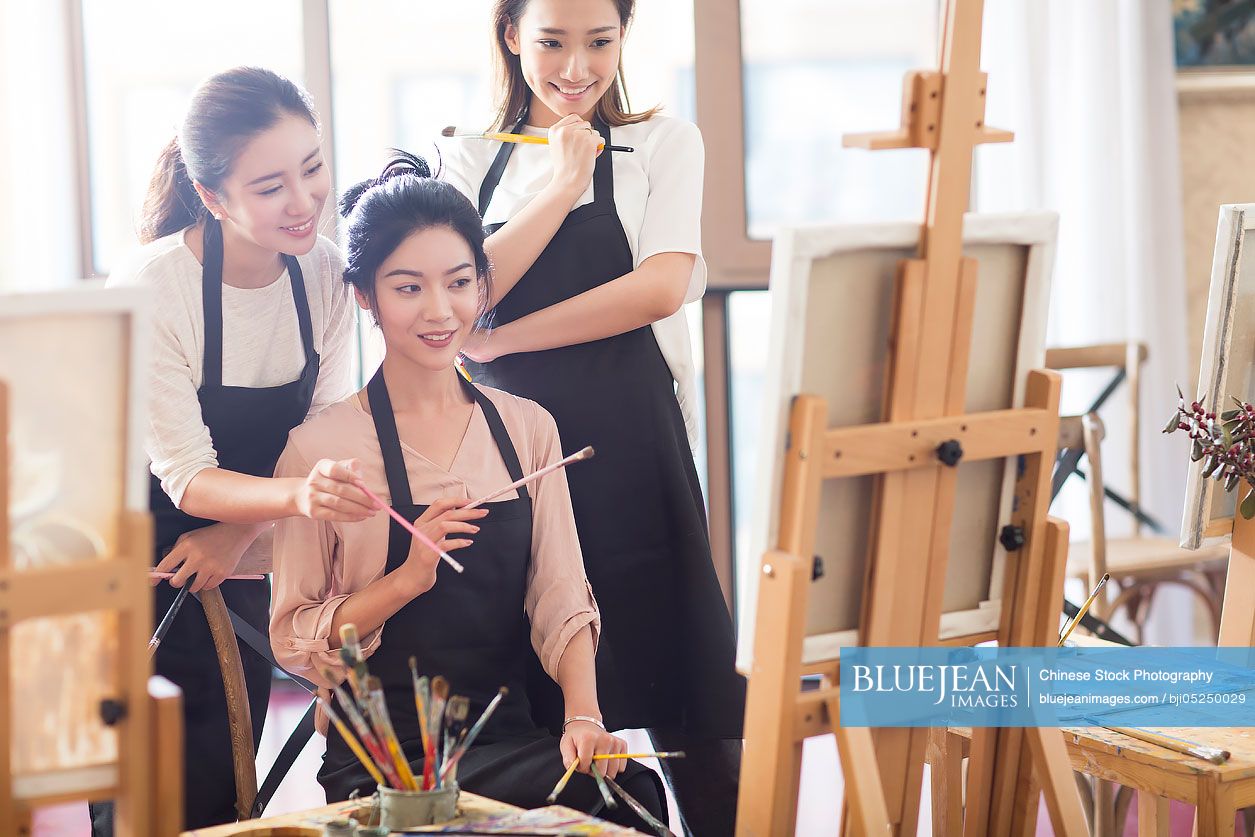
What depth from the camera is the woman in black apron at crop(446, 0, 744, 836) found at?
5.85 feet

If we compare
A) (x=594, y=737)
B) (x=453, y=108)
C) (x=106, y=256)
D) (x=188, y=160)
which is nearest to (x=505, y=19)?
(x=188, y=160)

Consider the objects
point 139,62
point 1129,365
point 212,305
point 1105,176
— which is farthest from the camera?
point 139,62

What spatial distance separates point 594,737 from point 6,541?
27.8 inches

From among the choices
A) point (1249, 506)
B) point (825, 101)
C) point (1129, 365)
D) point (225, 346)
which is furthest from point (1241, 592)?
point (825, 101)

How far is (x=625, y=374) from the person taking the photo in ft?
5.98

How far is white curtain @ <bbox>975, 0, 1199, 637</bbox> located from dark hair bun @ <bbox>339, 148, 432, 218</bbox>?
2041mm

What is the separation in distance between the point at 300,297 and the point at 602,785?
2.51 feet

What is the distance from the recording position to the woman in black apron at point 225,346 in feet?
5.31

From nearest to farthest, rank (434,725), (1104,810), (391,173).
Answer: (434,725) < (391,173) < (1104,810)

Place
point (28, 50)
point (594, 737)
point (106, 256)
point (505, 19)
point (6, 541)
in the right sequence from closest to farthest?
point (6, 541)
point (594, 737)
point (505, 19)
point (28, 50)
point (106, 256)

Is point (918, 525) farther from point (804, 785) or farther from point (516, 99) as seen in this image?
point (804, 785)

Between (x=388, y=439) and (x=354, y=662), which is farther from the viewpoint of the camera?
(x=388, y=439)

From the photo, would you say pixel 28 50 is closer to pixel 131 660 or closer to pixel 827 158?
pixel 827 158

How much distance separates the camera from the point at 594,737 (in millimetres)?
1519
